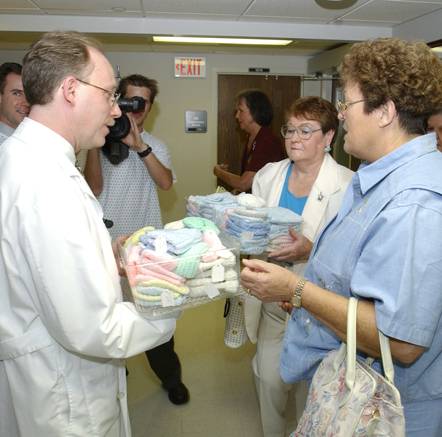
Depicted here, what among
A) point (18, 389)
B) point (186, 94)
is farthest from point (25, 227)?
point (186, 94)

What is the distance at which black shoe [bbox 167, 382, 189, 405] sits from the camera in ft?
7.63

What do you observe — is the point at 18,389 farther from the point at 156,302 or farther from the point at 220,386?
the point at 220,386

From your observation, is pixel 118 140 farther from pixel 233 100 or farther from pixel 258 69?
pixel 258 69

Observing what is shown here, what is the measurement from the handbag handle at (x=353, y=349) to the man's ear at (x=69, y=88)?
0.85 metres

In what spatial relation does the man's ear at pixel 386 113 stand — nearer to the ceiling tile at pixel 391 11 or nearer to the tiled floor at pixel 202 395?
the tiled floor at pixel 202 395

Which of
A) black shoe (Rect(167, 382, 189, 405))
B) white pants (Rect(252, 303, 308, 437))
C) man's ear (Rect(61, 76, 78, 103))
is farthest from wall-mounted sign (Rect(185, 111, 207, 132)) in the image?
man's ear (Rect(61, 76, 78, 103))

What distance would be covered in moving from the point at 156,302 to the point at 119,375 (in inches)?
15.8

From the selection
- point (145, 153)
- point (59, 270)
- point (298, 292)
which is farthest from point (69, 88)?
point (145, 153)

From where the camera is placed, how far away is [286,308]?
4.67 ft

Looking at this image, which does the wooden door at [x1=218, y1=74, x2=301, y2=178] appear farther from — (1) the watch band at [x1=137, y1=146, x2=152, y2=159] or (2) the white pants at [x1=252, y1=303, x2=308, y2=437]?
(2) the white pants at [x1=252, y1=303, x2=308, y2=437]

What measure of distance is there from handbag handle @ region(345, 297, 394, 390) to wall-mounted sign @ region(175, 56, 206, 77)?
4533mm

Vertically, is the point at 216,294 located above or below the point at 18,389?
above

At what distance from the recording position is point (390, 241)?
879 millimetres

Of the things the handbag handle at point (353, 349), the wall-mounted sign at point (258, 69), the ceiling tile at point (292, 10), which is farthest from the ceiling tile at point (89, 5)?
the handbag handle at point (353, 349)
